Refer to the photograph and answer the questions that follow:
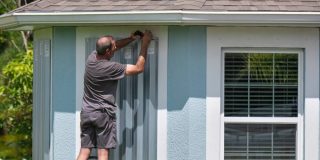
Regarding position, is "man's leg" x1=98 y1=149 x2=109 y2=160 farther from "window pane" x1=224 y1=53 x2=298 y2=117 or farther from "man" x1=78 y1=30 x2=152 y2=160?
"window pane" x1=224 y1=53 x2=298 y2=117

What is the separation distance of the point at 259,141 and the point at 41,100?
2585 mm

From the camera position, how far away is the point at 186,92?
8383 millimetres

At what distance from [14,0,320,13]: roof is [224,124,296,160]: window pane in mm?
1242

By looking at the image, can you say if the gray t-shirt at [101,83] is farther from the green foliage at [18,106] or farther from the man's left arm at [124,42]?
the green foliage at [18,106]

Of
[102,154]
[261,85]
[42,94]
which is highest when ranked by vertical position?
[261,85]

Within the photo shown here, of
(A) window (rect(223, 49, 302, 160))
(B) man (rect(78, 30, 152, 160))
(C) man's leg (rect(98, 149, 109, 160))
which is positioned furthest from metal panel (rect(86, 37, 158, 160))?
(A) window (rect(223, 49, 302, 160))

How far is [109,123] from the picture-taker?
820 centimetres

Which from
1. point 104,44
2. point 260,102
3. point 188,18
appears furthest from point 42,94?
point 260,102

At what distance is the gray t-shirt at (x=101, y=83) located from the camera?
8102 millimetres

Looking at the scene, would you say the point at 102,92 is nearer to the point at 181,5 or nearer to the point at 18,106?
the point at 181,5

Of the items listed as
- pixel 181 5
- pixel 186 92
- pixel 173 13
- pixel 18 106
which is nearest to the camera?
pixel 173 13

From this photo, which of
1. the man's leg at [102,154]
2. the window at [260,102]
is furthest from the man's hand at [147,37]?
the man's leg at [102,154]

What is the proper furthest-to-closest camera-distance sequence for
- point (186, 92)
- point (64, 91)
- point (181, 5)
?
point (64, 91)
point (186, 92)
point (181, 5)

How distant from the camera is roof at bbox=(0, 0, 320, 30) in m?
7.92
